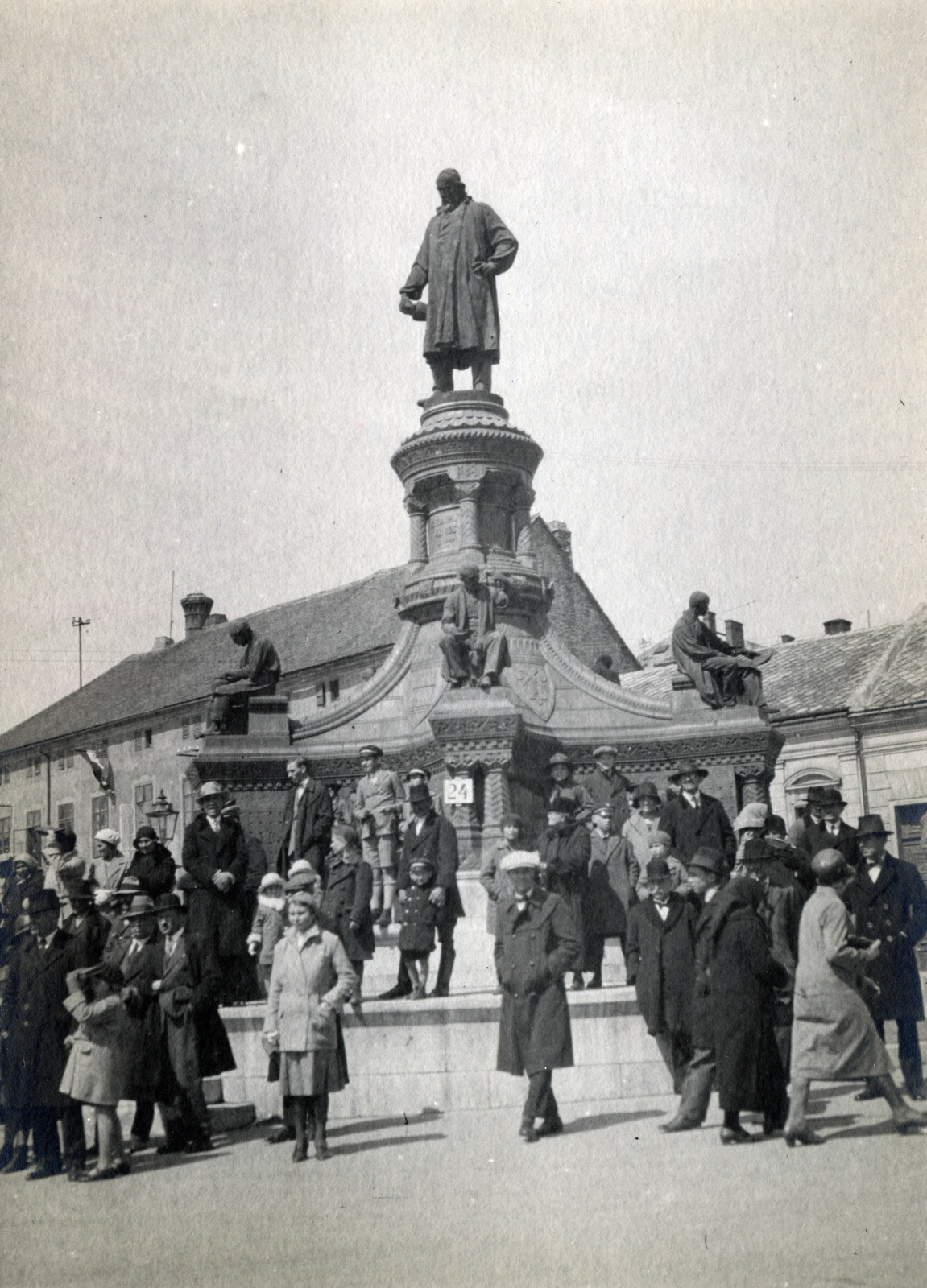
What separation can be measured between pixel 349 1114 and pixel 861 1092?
350 centimetres

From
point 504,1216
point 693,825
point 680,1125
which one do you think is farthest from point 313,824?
point 504,1216

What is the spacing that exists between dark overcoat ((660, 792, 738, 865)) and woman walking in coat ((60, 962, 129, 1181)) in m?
5.02

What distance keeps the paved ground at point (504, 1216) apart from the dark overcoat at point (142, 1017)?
0.53 m

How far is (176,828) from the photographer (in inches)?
1635

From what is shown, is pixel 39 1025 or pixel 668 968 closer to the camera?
pixel 39 1025

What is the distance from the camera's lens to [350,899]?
1094cm

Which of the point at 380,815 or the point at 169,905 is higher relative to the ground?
the point at 380,815

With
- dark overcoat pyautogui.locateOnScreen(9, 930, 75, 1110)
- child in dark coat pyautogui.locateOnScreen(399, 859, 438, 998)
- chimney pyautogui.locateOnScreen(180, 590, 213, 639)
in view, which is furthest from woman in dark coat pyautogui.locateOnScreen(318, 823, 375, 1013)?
chimney pyautogui.locateOnScreen(180, 590, 213, 639)

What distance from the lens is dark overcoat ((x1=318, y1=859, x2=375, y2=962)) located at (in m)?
10.9

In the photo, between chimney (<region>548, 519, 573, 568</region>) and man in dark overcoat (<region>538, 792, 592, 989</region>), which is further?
chimney (<region>548, 519, 573, 568</region>)

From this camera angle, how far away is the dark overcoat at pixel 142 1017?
9.16 m

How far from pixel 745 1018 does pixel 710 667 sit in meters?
8.34

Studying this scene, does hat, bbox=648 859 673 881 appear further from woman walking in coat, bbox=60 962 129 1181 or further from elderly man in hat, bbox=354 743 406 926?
elderly man in hat, bbox=354 743 406 926

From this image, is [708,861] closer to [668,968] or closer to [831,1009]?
[668,968]
